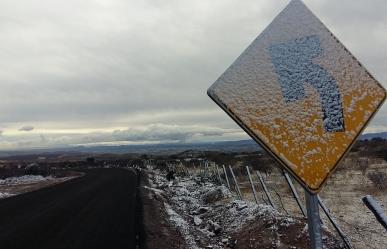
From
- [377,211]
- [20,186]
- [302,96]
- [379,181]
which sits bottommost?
[379,181]

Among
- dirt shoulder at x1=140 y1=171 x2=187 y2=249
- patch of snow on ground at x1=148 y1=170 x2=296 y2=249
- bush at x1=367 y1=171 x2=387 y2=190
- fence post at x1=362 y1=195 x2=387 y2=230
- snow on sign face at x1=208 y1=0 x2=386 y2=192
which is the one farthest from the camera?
bush at x1=367 y1=171 x2=387 y2=190

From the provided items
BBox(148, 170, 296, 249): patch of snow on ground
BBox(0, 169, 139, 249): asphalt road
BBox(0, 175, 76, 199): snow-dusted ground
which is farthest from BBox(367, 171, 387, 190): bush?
BBox(0, 175, 76, 199): snow-dusted ground

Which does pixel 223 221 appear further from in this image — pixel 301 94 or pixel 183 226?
pixel 301 94

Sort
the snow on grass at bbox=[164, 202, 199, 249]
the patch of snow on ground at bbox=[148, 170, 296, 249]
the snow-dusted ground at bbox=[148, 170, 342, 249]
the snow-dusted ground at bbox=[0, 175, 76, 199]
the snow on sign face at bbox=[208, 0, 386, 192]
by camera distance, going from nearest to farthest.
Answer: the snow on sign face at bbox=[208, 0, 386, 192] → the snow-dusted ground at bbox=[148, 170, 342, 249] → the snow on grass at bbox=[164, 202, 199, 249] → the patch of snow on ground at bbox=[148, 170, 296, 249] → the snow-dusted ground at bbox=[0, 175, 76, 199]

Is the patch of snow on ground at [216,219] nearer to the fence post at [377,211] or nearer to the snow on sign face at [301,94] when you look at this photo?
the fence post at [377,211]

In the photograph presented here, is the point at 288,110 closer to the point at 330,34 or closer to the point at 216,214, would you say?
the point at 330,34

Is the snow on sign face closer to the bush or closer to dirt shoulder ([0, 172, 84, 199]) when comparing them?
the bush

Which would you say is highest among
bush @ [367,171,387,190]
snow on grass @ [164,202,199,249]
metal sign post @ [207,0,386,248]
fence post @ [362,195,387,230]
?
metal sign post @ [207,0,386,248]

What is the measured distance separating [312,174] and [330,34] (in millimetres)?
629

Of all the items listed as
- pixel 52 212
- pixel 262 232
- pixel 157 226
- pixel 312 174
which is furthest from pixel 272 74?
pixel 52 212

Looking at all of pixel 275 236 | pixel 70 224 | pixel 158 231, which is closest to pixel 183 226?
pixel 158 231

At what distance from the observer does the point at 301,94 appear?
2029mm

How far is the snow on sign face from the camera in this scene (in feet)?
6.50

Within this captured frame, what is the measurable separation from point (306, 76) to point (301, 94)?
0.28ft
